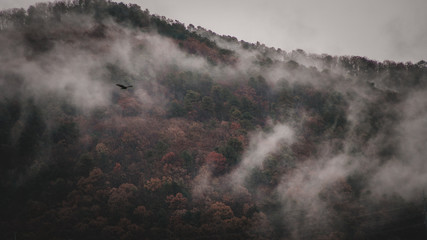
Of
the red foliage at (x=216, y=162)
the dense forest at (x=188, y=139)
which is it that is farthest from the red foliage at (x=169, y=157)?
the red foliage at (x=216, y=162)

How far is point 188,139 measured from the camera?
284 feet

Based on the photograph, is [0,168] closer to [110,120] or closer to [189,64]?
[110,120]

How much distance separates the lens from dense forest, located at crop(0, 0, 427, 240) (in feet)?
196

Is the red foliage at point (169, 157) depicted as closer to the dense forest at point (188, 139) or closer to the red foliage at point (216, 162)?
the dense forest at point (188, 139)

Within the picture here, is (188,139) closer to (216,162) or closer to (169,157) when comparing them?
(169,157)

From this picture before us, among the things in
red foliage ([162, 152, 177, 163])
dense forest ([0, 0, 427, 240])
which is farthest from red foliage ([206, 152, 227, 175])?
red foliage ([162, 152, 177, 163])

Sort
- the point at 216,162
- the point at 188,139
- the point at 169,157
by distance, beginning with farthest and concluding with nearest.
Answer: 1. the point at 188,139
2. the point at 216,162
3. the point at 169,157

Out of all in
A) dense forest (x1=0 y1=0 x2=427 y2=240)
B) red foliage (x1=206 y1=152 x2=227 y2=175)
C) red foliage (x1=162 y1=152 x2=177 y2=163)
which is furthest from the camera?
red foliage (x1=206 y1=152 x2=227 y2=175)

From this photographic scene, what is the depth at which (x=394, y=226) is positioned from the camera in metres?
58.7

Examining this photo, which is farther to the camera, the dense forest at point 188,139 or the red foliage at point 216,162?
the red foliage at point 216,162

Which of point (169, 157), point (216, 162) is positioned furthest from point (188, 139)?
point (216, 162)

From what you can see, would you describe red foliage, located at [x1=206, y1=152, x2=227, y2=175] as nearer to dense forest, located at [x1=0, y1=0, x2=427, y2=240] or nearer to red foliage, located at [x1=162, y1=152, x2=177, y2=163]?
dense forest, located at [x1=0, y1=0, x2=427, y2=240]

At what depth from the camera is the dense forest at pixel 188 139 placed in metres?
59.8

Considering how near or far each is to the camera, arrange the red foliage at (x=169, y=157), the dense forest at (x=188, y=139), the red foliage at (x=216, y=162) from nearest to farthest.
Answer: the dense forest at (x=188, y=139) < the red foliage at (x=169, y=157) < the red foliage at (x=216, y=162)
